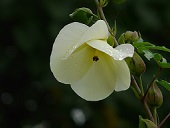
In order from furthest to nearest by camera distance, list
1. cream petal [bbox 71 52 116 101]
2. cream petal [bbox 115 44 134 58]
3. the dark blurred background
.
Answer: the dark blurred background, cream petal [bbox 71 52 116 101], cream petal [bbox 115 44 134 58]

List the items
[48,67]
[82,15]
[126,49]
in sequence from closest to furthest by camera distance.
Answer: [126,49], [82,15], [48,67]

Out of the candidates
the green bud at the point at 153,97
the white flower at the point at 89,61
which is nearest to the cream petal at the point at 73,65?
the white flower at the point at 89,61

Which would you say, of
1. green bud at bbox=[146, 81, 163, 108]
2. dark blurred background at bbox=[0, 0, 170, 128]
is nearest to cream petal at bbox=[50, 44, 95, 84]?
green bud at bbox=[146, 81, 163, 108]

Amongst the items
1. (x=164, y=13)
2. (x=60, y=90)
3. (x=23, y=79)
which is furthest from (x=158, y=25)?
(x=23, y=79)

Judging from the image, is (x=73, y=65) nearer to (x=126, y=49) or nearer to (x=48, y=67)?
(x=126, y=49)

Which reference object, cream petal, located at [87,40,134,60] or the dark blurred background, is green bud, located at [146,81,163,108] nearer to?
cream petal, located at [87,40,134,60]

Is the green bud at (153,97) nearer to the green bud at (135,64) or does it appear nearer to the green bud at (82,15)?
the green bud at (135,64)

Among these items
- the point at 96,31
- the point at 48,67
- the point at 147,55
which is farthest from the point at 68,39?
the point at 48,67
